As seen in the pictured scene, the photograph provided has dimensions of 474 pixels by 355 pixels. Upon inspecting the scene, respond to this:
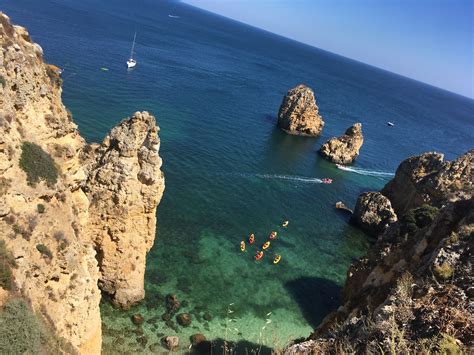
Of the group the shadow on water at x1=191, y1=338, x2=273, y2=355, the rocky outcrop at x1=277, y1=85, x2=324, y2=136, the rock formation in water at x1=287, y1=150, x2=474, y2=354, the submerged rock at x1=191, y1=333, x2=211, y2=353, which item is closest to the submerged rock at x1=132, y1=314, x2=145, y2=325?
the submerged rock at x1=191, y1=333, x2=211, y2=353

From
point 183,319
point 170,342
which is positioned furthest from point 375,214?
point 170,342

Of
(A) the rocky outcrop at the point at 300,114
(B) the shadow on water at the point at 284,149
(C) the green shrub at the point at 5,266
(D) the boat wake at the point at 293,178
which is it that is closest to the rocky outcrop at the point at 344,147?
(B) the shadow on water at the point at 284,149

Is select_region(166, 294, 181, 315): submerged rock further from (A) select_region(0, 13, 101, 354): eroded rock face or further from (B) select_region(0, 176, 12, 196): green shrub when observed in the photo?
(B) select_region(0, 176, 12, 196): green shrub

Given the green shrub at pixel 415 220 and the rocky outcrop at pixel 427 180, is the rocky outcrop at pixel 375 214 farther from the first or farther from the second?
the green shrub at pixel 415 220

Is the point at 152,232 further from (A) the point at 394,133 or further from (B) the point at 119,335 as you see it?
(A) the point at 394,133

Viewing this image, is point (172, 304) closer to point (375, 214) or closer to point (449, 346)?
point (449, 346)

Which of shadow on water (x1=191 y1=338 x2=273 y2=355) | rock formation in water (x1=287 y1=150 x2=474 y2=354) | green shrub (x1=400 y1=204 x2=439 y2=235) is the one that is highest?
rock formation in water (x1=287 y1=150 x2=474 y2=354)

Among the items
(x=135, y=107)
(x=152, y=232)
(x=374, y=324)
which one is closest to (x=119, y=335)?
(x=152, y=232)
